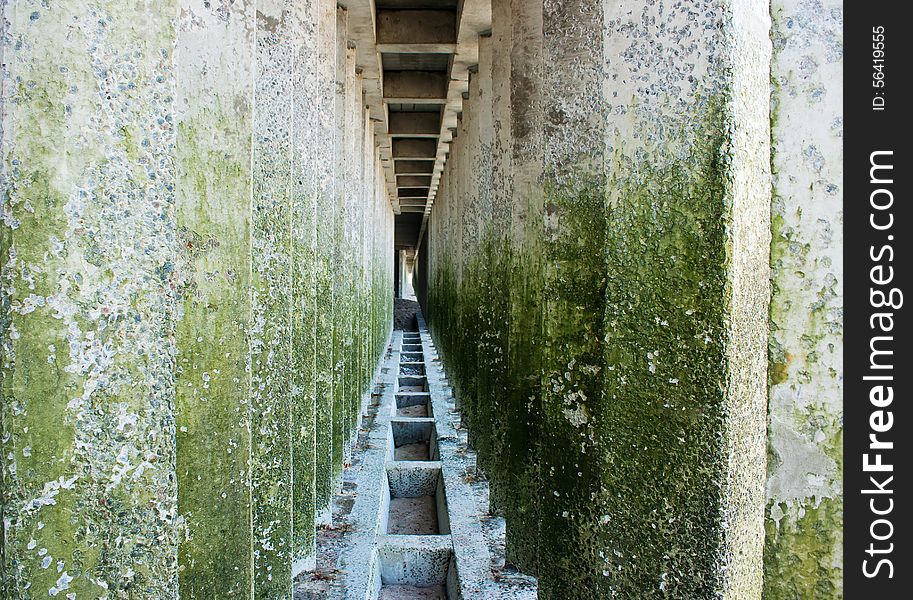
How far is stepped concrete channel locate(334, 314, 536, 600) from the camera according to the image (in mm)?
4934

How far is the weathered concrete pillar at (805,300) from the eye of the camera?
2586mm

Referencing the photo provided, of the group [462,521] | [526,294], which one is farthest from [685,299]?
[462,521]

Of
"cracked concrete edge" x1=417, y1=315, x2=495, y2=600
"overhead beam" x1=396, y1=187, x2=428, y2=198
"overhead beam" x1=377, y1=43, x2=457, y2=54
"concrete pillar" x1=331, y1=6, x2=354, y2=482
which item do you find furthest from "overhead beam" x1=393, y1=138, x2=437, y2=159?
"concrete pillar" x1=331, y1=6, x2=354, y2=482

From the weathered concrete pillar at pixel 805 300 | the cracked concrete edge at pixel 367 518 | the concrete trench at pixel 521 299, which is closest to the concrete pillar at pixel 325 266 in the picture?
the cracked concrete edge at pixel 367 518

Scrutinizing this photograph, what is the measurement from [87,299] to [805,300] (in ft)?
8.07

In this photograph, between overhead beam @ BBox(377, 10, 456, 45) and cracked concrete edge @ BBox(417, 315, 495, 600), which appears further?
overhead beam @ BBox(377, 10, 456, 45)

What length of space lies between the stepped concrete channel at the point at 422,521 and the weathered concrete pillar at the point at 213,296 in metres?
2.11

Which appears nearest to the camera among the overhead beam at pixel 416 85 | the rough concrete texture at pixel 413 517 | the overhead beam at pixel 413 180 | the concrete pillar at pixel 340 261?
the concrete pillar at pixel 340 261

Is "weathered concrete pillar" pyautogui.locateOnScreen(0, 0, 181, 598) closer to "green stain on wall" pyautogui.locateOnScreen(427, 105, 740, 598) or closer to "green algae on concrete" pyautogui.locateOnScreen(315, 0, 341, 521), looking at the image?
"green stain on wall" pyautogui.locateOnScreen(427, 105, 740, 598)

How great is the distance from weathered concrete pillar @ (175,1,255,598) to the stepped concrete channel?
211 cm

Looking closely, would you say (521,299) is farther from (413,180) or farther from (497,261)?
(413,180)

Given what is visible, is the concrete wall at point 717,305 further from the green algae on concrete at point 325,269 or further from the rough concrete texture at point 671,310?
the green algae on concrete at point 325,269

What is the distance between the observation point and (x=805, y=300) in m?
2.66

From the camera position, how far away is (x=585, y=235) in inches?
128
